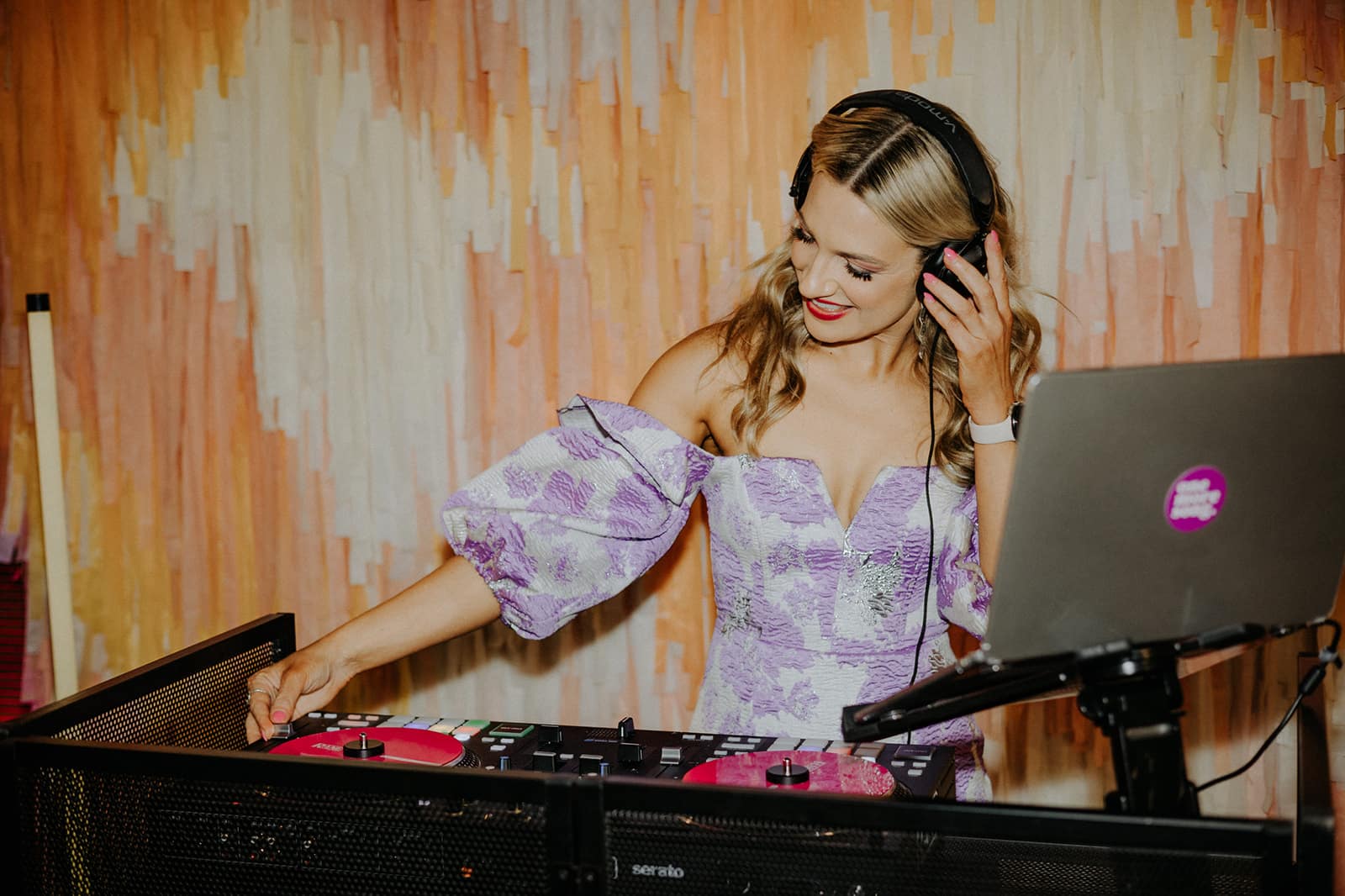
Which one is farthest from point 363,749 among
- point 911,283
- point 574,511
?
point 911,283

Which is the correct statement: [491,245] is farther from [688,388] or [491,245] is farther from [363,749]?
[363,749]

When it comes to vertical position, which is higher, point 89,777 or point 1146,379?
point 1146,379

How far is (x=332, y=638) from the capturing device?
1.38 meters

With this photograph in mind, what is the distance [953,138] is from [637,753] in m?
0.82

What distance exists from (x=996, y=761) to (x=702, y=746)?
97 cm

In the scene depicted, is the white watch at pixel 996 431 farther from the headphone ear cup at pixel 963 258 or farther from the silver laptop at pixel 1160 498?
the silver laptop at pixel 1160 498

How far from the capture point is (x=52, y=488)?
1.96 m

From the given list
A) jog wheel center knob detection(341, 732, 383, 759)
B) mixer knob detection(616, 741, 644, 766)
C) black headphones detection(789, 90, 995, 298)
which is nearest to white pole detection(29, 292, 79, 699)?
jog wheel center knob detection(341, 732, 383, 759)

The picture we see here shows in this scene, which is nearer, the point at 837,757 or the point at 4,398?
the point at 837,757

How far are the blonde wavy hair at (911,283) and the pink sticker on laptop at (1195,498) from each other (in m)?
0.70

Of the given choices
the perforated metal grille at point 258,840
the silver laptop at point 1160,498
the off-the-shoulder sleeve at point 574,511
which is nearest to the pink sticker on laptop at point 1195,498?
the silver laptop at point 1160,498

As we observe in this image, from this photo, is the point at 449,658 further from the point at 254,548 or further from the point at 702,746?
the point at 702,746

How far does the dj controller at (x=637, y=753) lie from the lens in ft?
3.47

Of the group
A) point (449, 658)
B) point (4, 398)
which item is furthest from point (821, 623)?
point (4, 398)
